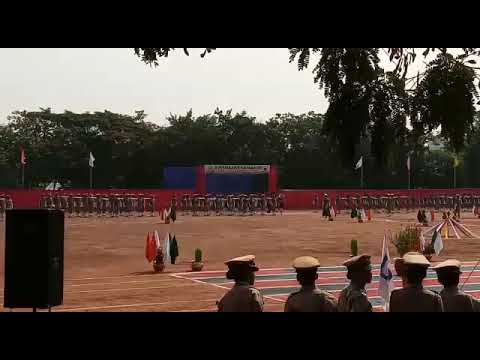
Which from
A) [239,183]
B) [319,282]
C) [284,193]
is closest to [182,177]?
[239,183]

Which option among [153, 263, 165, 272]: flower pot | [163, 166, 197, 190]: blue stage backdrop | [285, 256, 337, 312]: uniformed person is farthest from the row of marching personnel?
[163, 166, 197, 190]: blue stage backdrop

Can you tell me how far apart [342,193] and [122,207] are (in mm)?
19052

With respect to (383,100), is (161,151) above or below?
above

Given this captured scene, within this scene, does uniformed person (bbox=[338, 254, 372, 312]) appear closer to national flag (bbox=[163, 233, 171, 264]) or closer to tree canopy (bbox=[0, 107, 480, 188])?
national flag (bbox=[163, 233, 171, 264])

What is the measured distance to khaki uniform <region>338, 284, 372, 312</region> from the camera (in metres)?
4.62

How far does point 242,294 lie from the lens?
4.88m

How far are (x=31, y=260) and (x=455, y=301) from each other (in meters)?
3.86

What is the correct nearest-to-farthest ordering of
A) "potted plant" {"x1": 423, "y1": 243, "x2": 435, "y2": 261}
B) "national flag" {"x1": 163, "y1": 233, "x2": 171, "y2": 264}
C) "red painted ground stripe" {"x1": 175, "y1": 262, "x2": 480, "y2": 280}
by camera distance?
1. "red painted ground stripe" {"x1": 175, "y1": 262, "x2": 480, "y2": 280}
2. "national flag" {"x1": 163, "y1": 233, "x2": 171, "y2": 264}
3. "potted plant" {"x1": 423, "y1": 243, "x2": 435, "y2": 261}

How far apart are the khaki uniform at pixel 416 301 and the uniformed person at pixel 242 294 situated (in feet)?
3.11

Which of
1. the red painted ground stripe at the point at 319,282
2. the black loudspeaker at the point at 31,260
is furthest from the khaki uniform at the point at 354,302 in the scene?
the red painted ground stripe at the point at 319,282

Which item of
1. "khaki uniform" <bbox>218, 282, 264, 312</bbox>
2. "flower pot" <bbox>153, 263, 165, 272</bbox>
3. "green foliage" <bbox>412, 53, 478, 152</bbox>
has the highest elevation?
"green foliage" <bbox>412, 53, 478, 152</bbox>

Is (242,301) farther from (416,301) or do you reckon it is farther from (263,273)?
(263,273)

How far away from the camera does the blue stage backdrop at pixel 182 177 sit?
55.3 metres
